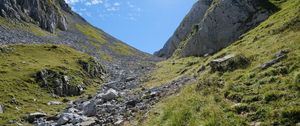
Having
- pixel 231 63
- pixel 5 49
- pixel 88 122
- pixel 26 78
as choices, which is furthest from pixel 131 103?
pixel 5 49

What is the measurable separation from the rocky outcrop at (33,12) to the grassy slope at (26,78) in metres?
59.8

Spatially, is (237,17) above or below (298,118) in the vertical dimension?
above

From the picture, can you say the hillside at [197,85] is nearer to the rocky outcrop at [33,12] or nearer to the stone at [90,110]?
the stone at [90,110]

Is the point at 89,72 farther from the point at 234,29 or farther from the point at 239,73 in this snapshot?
the point at 239,73

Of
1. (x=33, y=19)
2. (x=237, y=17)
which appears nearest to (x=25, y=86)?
(x=237, y=17)

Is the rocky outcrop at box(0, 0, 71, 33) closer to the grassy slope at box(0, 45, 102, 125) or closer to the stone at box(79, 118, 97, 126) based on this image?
the grassy slope at box(0, 45, 102, 125)

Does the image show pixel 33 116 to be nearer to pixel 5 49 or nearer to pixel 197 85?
pixel 197 85

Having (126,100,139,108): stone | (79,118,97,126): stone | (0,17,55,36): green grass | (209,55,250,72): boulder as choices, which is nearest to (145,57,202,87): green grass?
(126,100,139,108): stone

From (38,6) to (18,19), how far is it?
2287 cm

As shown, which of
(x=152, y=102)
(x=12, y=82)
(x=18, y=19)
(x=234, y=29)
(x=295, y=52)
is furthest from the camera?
(x=18, y=19)

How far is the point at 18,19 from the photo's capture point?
134125mm

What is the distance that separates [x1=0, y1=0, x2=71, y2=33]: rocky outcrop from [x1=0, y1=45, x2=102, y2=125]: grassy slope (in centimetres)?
5978

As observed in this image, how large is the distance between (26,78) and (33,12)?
105 meters

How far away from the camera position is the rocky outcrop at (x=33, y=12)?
132 metres
